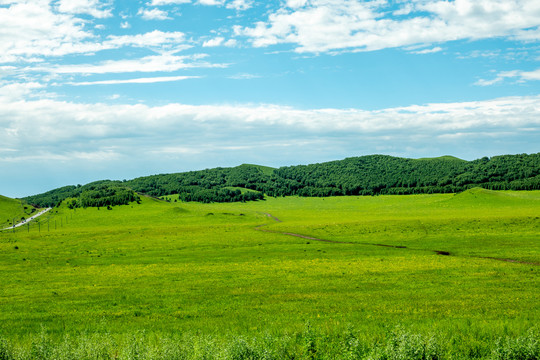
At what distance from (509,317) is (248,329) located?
51.8ft

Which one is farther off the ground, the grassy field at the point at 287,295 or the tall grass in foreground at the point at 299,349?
the tall grass in foreground at the point at 299,349

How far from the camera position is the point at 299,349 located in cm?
1914

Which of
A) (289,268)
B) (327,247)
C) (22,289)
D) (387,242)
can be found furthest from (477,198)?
(22,289)

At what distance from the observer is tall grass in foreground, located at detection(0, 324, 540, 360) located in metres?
17.8

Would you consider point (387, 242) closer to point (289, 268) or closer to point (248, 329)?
point (289, 268)

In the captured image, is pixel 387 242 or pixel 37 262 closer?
pixel 37 262

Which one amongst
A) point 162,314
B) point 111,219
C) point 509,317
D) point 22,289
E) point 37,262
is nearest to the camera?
point 509,317

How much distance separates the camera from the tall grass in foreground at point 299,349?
58.4ft

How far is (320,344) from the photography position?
19312mm

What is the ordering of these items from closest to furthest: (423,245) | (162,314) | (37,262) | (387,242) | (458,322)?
1. (458,322)
2. (162,314)
3. (37,262)
4. (423,245)
5. (387,242)

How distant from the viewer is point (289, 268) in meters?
46.6

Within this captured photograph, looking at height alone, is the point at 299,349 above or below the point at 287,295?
above

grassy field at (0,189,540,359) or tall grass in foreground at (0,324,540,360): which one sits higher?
tall grass in foreground at (0,324,540,360)

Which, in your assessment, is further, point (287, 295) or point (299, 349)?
point (287, 295)
